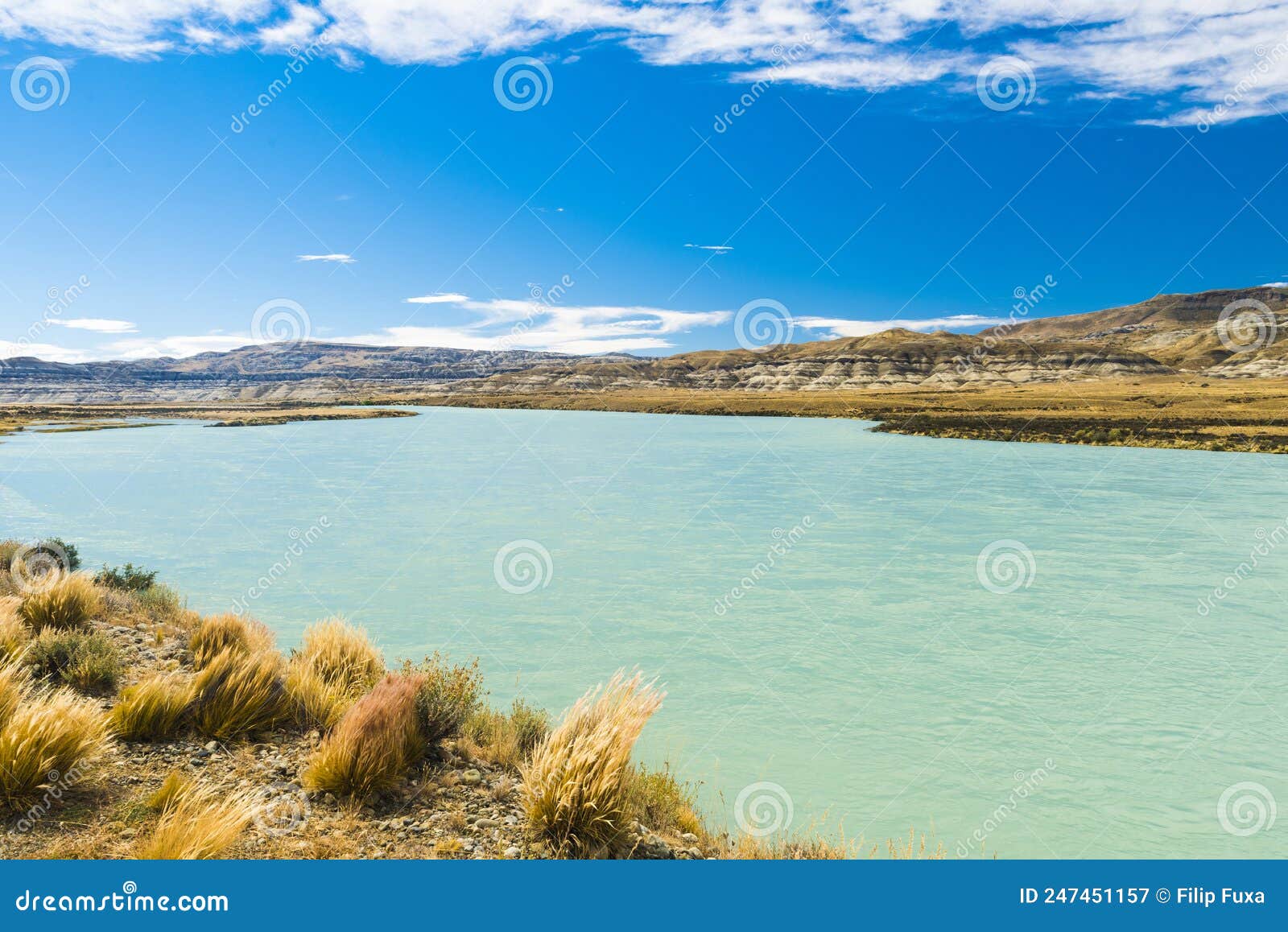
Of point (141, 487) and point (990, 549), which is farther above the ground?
point (990, 549)

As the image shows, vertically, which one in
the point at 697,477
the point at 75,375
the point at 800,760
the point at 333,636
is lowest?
Answer: the point at 333,636

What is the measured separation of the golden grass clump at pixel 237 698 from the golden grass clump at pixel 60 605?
2541 mm

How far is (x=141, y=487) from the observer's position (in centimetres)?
2625

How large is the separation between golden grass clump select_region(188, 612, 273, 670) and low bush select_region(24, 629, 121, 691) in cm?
Answer: 69

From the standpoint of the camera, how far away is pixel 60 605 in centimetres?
772

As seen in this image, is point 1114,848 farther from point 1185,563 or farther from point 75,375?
point 75,375

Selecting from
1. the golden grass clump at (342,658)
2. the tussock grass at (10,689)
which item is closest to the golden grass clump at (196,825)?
the tussock grass at (10,689)

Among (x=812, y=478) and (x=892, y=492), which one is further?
(x=812, y=478)

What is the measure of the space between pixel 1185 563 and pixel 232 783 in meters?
17.1

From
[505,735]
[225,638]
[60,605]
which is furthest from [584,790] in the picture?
[60,605]

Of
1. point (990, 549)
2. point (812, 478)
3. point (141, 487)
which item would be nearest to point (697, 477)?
point (812, 478)

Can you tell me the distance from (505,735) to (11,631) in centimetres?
469

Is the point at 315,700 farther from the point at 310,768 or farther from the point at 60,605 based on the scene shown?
the point at 60,605

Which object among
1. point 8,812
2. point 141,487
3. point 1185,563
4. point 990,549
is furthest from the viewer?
point 141,487
